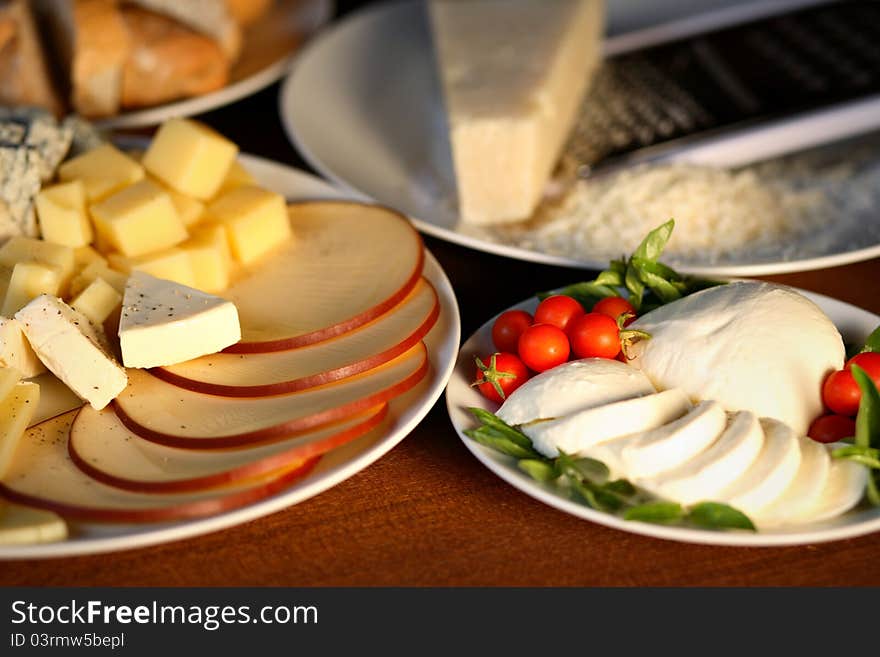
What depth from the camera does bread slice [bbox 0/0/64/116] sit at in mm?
2283

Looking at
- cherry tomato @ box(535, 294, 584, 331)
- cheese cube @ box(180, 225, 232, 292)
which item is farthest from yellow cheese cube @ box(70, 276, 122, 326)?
cherry tomato @ box(535, 294, 584, 331)

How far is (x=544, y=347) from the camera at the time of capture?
142 cm

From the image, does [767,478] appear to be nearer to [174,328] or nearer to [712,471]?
[712,471]

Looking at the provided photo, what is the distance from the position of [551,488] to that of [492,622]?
177 mm

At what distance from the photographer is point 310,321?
1533 millimetres

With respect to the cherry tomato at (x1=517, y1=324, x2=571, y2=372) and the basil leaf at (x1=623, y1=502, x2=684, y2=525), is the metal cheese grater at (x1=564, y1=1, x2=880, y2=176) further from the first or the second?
the basil leaf at (x1=623, y1=502, x2=684, y2=525)

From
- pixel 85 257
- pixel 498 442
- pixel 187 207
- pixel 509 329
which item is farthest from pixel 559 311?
pixel 85 257

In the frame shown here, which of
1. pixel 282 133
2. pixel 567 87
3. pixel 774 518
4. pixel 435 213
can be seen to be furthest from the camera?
pixel 282 133

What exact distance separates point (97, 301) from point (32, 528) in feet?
1.41

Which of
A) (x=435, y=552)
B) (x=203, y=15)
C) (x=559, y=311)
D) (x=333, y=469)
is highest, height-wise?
(x=203, y=15)

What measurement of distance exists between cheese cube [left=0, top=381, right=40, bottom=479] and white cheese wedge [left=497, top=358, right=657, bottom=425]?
64 centimetres

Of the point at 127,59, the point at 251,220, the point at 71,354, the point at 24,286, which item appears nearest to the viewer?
the point at 71,354

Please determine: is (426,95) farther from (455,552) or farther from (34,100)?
(455,552)

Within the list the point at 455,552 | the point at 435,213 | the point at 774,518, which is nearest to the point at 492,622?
the point at 455,552
